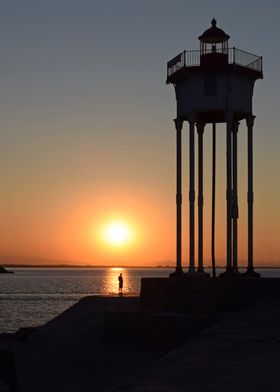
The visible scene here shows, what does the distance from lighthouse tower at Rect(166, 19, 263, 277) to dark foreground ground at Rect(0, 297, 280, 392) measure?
4.85m

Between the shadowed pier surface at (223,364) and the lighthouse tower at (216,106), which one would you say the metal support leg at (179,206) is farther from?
the shadowed pier surface at (223,364)

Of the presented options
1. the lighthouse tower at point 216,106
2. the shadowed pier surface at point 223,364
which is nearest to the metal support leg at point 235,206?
the lighthouse tower at point 216,106

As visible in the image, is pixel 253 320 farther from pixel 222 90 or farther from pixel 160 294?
pixel 222 90

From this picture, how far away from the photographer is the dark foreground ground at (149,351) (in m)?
15.6

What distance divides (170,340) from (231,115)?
10944mm

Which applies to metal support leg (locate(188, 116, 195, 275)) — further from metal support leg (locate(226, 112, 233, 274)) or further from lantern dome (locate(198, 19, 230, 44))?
lantern dome (locate(198, 19, 230, 44))

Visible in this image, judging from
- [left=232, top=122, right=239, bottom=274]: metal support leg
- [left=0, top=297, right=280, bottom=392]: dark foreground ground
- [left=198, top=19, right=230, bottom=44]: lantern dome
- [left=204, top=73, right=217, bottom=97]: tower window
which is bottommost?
[left=0, top=297, right=280, bottom=392]: dark foreground ground

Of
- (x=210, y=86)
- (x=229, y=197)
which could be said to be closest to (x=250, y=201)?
(x=229, y=197)

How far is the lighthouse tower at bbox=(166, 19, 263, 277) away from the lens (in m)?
33.1

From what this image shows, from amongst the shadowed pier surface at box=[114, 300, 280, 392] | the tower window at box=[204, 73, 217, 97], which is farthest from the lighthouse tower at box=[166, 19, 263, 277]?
the shadowed pier surface at box=[114, 300, 280, 392]

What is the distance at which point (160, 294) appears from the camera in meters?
31.9

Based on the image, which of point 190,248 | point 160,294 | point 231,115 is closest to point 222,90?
point 231,115

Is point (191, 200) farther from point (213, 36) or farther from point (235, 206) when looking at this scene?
point (213, 36)

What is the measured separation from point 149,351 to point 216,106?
11.4 meters
